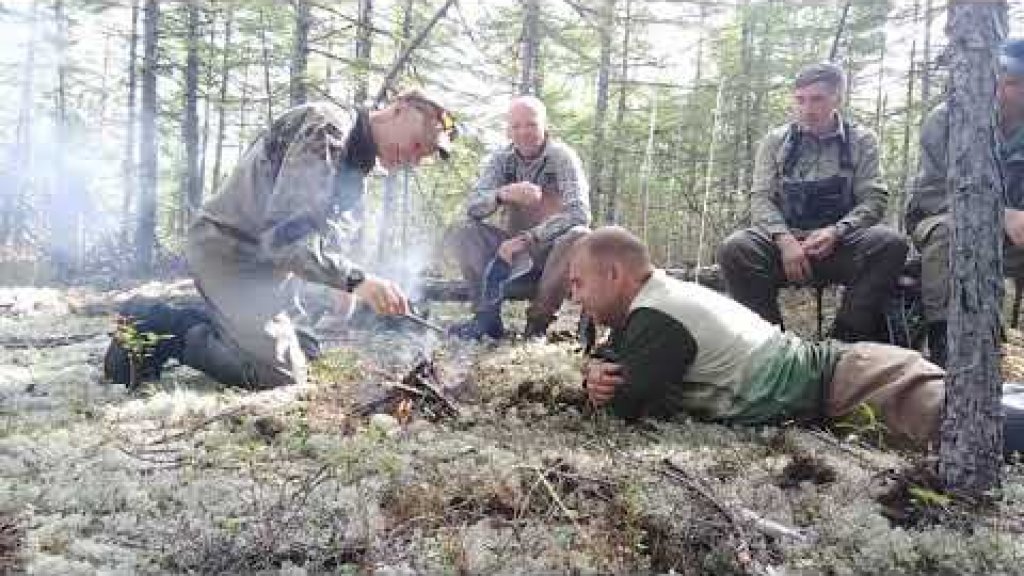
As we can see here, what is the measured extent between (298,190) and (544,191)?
9.44ft

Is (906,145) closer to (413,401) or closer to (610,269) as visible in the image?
(610,269)

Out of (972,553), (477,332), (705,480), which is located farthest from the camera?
(477,332)

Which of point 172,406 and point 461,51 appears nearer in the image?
point 172,406

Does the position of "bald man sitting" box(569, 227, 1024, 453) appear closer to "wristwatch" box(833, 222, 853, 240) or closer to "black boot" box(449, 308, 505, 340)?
"wristwatch" box(833, 222, 853, 240)

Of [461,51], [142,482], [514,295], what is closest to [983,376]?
[142,482]

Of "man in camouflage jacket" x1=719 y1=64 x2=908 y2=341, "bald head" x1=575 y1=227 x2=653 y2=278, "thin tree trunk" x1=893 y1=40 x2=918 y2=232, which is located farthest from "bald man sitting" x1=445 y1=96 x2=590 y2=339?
"thin tree trunk" x1=893 y1=40 x2=918 y2=232

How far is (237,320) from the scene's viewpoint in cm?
474

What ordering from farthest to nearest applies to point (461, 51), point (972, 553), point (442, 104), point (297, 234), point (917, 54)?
point (917, 54), point (461, 51), point (442, 104), point (297, 234), point (972, 553)

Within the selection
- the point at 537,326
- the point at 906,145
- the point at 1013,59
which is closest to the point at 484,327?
the point at 537,326

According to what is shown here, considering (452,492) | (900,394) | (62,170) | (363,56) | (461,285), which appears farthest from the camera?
(62,170)

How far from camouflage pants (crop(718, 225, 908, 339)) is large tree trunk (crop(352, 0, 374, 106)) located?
591 cm

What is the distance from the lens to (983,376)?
2.58 meters

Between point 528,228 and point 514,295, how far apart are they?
2.06ft

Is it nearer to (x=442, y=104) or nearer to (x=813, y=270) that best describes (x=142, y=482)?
(x=442, y=104)
